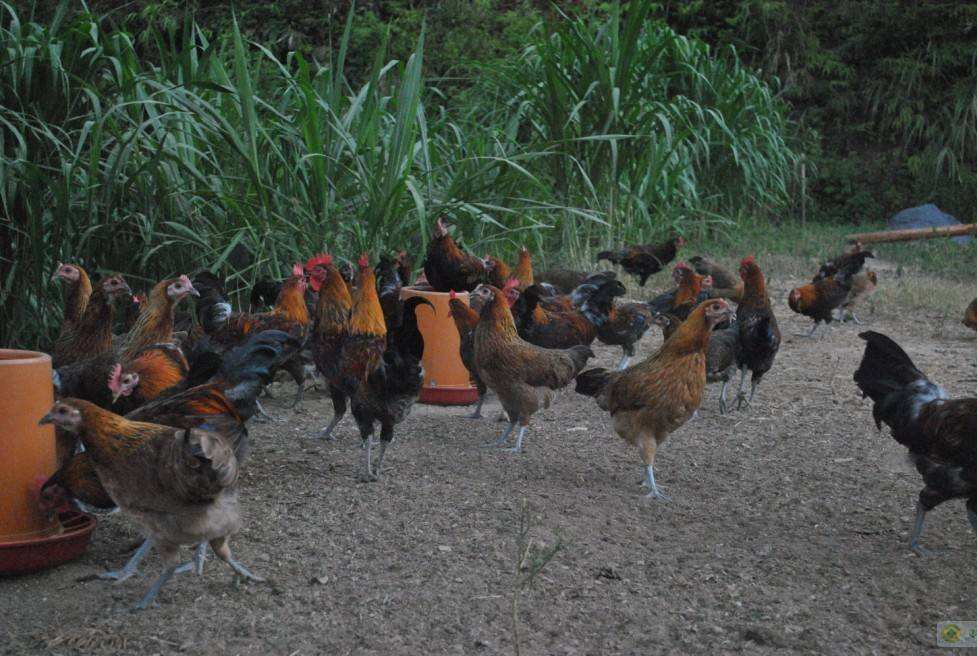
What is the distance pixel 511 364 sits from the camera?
5.53 m

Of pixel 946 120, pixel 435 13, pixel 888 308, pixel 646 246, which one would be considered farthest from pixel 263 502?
pixel 946 120

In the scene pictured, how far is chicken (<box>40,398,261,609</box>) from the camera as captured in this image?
3305 millimetres

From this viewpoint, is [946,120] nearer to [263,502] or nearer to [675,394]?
[675,394]

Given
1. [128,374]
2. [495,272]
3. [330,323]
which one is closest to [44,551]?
[128,374]

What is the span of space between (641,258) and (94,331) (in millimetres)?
6006

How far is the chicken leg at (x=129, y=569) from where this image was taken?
11.8ft

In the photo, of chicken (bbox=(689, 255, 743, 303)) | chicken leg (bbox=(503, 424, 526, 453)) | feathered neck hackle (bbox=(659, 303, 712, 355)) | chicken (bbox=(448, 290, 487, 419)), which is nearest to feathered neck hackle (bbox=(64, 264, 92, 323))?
chicken (bbox=(448, 290, 487, 419))

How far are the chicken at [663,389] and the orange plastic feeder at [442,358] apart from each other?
5.31 feet

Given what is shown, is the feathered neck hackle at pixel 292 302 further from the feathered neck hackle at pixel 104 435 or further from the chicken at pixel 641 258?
the chicken at pixel 641 258

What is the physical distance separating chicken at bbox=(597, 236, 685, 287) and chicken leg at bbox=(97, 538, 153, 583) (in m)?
6.58

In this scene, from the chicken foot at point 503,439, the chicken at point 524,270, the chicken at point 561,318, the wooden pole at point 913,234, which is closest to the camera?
the chicken foot at point 503,439

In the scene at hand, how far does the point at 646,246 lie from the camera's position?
9.91 m

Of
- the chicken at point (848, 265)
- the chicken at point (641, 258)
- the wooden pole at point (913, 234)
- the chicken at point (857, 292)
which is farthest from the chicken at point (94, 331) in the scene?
the wooden pole at point (913, 234)

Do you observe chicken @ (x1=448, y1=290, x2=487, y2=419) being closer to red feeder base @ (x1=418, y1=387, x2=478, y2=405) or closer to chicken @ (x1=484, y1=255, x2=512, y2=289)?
red feeder base @ (x1=418, y1=387, x2=478, y2=405)
